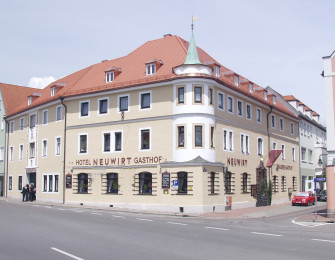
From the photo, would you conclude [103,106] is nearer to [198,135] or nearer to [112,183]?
[112,183]

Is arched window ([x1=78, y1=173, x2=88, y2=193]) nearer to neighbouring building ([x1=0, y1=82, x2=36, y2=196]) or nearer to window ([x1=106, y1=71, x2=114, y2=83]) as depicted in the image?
window ([x1=106, y1=71, x2=114, y2=83])

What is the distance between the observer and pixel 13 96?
53.0 m

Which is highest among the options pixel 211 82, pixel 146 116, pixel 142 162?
pixel 211 82

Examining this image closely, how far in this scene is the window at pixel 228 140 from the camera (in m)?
33.2

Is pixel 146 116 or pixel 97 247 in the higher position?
pixel 146 116

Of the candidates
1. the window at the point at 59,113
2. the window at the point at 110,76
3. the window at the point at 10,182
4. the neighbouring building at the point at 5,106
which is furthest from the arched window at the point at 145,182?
the neighbouring building at the point at 5,106

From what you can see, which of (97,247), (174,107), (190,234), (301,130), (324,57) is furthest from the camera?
(301,130)

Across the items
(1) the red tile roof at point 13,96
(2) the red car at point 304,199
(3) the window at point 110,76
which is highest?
(1) the red tile roof at point 13,96

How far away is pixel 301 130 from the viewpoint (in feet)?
174

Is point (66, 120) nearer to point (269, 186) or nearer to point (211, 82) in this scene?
point (211, 82)

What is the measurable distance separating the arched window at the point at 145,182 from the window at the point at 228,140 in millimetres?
6371

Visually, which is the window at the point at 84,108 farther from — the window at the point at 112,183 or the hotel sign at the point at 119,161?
the window at the point at 112,183

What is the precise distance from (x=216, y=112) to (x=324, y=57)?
855cm

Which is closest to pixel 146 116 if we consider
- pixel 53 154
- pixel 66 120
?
pixel 66 120
